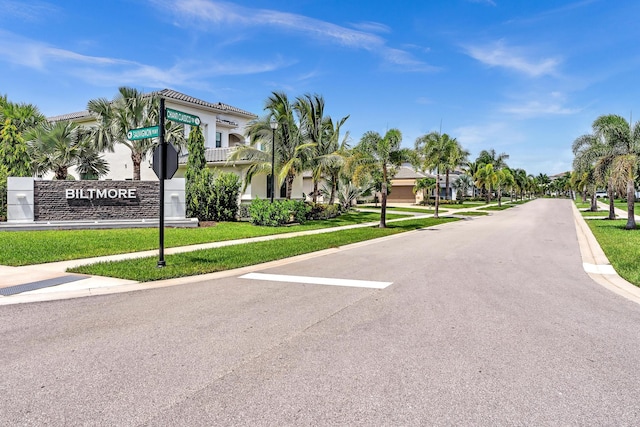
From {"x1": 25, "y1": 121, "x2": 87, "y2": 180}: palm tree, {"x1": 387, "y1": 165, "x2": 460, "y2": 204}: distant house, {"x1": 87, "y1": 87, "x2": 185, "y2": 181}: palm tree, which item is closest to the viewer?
{"x1": 87, "y1": 87, "x2": 185, "y2": 181}: palm tree

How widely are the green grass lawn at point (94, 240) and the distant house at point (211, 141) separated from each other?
7.95 metres

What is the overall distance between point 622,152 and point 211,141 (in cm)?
2735

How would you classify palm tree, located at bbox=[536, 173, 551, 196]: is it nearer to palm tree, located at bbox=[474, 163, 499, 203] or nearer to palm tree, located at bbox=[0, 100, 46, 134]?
palm tree, located at bbox=[474, 163, 499, 203]

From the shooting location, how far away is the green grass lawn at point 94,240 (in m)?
10.3

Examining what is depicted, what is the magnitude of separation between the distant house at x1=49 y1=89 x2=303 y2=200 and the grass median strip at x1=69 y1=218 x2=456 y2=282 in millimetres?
11585

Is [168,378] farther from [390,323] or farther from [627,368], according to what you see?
[627,368]

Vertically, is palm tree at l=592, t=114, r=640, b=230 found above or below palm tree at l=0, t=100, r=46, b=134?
below

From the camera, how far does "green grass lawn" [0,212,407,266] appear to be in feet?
33.7

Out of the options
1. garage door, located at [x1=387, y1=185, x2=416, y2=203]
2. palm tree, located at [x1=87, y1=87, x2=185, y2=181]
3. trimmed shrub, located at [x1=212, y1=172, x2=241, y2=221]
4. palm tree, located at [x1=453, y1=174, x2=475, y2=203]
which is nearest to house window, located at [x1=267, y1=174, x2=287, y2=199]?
trimmed shrub, located at [x1=212, y1=172, x2=241, y2=221]

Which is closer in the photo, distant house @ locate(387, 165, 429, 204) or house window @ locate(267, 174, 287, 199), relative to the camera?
house window @ locate(267, 174, 287, 199)

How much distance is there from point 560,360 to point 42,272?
9.28 meters

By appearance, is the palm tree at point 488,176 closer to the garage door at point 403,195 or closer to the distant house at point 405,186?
the distant house at point 405,186

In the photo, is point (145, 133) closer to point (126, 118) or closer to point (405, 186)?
point (126, 118)

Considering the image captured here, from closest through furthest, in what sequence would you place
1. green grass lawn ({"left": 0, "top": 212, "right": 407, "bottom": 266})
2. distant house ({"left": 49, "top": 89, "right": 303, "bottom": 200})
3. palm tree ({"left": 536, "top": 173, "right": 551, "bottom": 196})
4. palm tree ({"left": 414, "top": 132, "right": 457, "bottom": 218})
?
green grass lawn ({"left": 0, "top": 212, "right": 407, "bottom": 266}) < distant house ({"left": 49, "top": 89, "right": 303, "bottom": 200}) < palm tree ({"left": 414, "top": 132, "right": 457, "bottom": 218}) < palm tree ({"left": 536, "top": 173, "right": 551, "bottom": 196})
